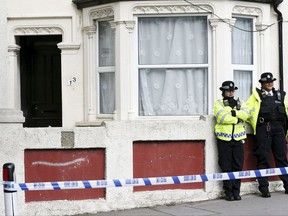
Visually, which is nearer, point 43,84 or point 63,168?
point 63,168

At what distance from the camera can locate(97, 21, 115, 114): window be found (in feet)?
35.9

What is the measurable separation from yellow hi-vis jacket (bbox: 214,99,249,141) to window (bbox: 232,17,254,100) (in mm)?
2441

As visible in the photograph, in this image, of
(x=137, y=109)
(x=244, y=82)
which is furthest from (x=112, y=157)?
(x=244, y=82)

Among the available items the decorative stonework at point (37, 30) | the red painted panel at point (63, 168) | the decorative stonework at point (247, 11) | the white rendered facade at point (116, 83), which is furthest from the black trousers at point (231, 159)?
the decorative stonework at point (37, 30)

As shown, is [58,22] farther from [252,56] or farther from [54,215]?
[54,215]

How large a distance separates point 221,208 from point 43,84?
6151mm

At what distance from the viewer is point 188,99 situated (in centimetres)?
1063

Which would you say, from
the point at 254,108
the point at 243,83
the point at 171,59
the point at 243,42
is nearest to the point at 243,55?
the point at 243,42

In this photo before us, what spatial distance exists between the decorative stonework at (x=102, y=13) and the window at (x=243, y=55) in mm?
2321

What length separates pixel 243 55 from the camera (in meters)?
11.0

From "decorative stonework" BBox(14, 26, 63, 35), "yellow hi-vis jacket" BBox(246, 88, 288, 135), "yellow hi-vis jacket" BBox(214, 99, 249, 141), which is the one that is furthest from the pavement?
"decorative stonework" BBox(14, 26, 63, 35)

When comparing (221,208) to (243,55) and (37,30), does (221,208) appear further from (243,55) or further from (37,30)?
(37,30)

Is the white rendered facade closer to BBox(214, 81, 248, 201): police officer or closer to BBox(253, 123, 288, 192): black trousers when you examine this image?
BBox(214, 81, 248, 201): police officer

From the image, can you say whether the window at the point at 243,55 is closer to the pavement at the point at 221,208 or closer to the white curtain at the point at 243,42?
the white curtain at the point at 243,42
